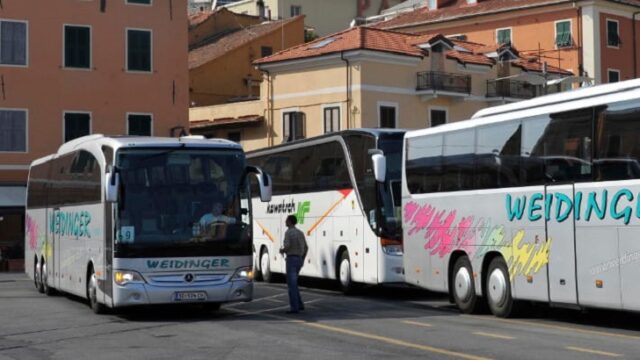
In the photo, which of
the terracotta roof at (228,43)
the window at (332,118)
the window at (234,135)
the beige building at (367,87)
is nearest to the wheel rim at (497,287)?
the beige building at (367,87)

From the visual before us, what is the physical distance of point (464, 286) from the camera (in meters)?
20.1

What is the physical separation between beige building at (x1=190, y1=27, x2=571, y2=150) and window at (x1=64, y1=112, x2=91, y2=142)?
1248cm

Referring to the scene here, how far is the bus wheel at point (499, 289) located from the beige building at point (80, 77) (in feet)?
93.9

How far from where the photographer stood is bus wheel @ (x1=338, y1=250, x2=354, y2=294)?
26.0m

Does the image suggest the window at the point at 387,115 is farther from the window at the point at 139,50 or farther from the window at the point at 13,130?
the window at the point at 13,130

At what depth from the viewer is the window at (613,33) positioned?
64.9m

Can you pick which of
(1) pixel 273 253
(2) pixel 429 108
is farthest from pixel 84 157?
(2) pixel 429 108

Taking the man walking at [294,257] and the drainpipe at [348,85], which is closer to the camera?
the man walking at [294,257]

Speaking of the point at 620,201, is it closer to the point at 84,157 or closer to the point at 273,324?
the point at 273,324

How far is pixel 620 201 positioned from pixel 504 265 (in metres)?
3.59

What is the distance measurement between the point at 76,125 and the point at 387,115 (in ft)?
49.9

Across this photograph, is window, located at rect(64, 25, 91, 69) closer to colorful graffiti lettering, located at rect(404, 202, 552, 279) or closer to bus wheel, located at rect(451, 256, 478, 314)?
colorful graffiti lettering, located at rect(404, 202, 552, 279)

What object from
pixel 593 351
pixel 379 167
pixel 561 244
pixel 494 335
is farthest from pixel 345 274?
pixel 593 351

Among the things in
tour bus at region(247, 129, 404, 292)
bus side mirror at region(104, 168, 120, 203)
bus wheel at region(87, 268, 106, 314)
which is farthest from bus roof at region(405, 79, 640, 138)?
bus wheel at region(87, 268, 106, 314)
